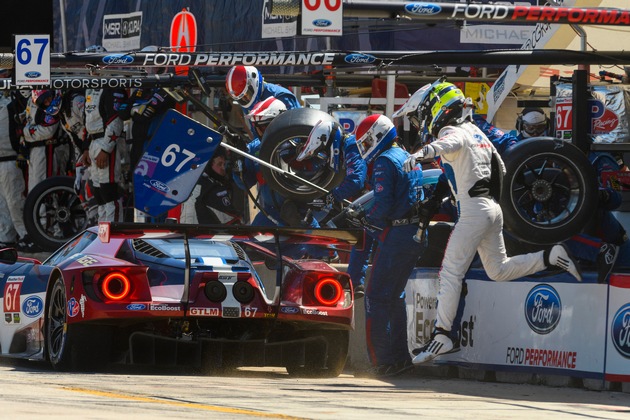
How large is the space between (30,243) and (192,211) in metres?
2.49

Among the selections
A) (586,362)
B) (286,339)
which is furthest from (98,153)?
(586,362)

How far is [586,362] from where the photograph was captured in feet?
30.7

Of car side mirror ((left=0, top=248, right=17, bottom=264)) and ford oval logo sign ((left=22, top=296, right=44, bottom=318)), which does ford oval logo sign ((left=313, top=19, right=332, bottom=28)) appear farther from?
ford oval logo sign ((left=22, top=296, right=44, bottom=318))

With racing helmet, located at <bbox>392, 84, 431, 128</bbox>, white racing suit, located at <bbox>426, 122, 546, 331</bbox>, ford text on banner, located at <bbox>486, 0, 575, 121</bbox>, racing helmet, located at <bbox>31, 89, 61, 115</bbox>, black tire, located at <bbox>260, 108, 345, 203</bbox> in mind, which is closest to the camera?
white racing suit, located at <bbox>426, 122, 546, 331</bbox>

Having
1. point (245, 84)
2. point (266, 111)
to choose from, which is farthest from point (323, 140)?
point (245, 84)

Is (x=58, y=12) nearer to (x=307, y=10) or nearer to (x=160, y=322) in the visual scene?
(x=307, y=10)

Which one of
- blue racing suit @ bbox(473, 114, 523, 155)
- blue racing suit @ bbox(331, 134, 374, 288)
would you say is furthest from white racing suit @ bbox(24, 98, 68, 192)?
blue racing suit @ bbox(473, 114, 523, 155)

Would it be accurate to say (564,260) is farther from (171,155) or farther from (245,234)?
(171,155)

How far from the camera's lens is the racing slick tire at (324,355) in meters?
9.74

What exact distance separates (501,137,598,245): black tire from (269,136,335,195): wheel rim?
250 cm

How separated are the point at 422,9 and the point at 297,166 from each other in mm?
2315

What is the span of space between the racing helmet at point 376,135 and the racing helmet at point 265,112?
2397 mm

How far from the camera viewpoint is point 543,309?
9.81 metres

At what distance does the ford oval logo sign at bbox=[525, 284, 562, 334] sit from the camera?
9695mm
